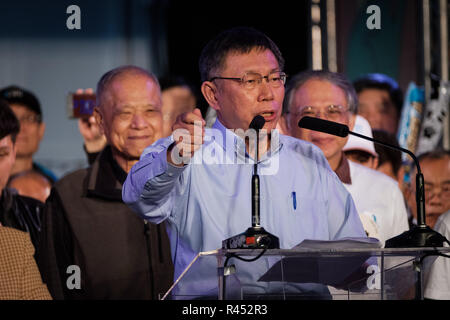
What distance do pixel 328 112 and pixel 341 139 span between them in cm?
14

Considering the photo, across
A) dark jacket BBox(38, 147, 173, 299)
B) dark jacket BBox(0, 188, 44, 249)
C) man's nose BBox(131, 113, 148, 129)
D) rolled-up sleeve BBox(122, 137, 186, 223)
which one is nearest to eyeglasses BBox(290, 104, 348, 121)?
man's nose BBox(131, 113, 148, 129)

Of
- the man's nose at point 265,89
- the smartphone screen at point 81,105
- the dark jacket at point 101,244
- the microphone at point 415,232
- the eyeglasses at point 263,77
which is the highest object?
the eyeglasses at point 263,77

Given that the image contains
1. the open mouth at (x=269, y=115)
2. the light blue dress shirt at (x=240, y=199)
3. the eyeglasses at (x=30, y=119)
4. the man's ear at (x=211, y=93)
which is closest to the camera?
the light blue dress shirt at (x=240, y=199)

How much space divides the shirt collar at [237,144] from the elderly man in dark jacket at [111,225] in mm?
590

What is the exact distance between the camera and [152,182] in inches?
106

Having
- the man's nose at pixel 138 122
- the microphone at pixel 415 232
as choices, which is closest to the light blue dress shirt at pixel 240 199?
the microphone at pixel 415 232

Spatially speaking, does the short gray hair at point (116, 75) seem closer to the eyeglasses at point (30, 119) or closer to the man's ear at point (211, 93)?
the man's ear at point (211, 93)

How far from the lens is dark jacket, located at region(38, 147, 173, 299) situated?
3.50 meters

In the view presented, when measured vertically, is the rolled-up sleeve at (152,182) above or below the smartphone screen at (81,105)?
below

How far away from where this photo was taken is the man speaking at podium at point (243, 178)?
117 inches

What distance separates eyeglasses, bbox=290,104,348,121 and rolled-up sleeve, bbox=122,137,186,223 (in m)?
1.03
